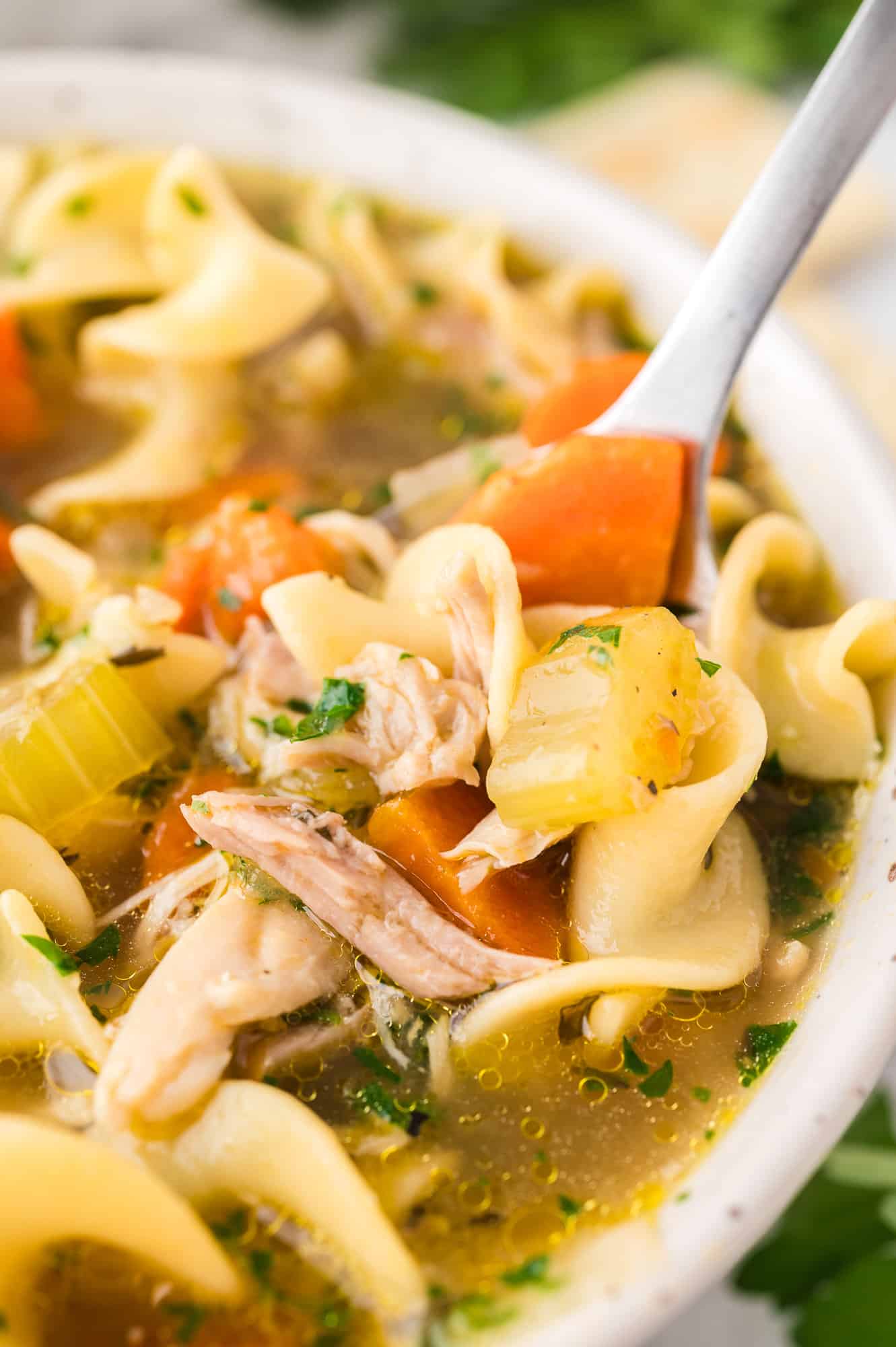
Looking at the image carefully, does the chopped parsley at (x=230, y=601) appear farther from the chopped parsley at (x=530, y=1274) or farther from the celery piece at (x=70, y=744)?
the chopped parsley at (x=530, y=1274)

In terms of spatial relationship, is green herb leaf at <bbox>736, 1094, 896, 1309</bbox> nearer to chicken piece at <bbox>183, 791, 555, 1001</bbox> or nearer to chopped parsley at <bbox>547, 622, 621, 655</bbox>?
chicken piece at <bbox>183, 791, 555, 1001</bbox>

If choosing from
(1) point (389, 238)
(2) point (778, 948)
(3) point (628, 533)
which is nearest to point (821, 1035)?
(2) point (778, 948)

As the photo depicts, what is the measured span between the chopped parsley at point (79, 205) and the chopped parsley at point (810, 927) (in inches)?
101

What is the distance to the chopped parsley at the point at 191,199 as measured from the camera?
331 centimetres

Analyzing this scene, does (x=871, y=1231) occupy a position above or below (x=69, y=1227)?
below

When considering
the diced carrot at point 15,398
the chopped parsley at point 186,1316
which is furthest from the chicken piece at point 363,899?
the diced carrot at point 15,398

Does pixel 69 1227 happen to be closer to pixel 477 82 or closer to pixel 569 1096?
pixel 569 1096

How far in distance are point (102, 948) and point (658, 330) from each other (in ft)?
6.68

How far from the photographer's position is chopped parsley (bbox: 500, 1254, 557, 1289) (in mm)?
1768

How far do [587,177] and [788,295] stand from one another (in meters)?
1.02

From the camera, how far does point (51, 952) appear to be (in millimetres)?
2039

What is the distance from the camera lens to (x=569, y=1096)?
204 cm

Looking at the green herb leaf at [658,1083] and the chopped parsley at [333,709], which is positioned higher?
the chopped parsley at [333,709]

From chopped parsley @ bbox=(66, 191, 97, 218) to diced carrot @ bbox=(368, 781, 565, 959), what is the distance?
6.74ft
